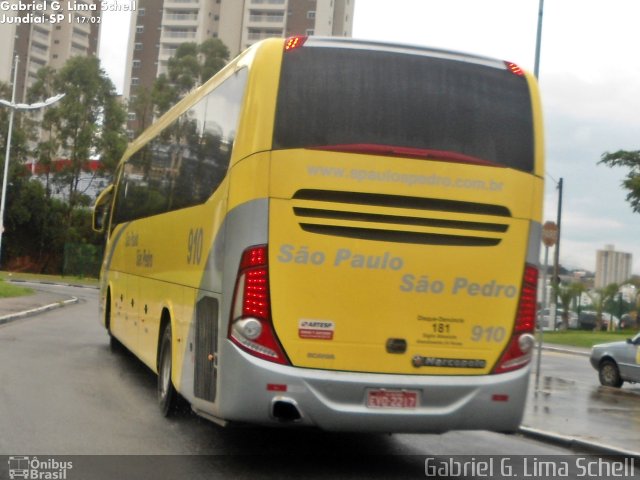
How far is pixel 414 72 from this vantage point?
312 inches

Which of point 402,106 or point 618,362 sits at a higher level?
point 402,106

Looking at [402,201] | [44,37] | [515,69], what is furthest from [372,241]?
[44,37]

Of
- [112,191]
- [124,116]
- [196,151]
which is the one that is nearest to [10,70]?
[124,116]

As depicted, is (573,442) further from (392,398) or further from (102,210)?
(102,210)

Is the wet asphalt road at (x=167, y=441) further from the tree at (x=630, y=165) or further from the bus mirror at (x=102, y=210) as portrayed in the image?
the tree at (x=630, y=165)

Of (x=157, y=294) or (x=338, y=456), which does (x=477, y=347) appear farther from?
(x=157, y=294)

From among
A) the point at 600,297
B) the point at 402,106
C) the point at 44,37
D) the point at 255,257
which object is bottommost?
the point at 600,297

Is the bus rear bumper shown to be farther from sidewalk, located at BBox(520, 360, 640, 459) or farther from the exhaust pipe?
sidewalk, located at BBox(520, 360, 640, 459)

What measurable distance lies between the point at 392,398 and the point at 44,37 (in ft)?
423

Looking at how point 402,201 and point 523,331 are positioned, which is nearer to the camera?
point 402,201

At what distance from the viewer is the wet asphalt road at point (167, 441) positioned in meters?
7.86

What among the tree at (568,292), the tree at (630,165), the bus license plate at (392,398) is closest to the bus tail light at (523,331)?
the bus license plate at (392,398)

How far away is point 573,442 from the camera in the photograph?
1014 centimetres

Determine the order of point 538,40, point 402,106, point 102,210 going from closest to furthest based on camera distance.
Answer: point 402,106
point 102,210
point 538,40
